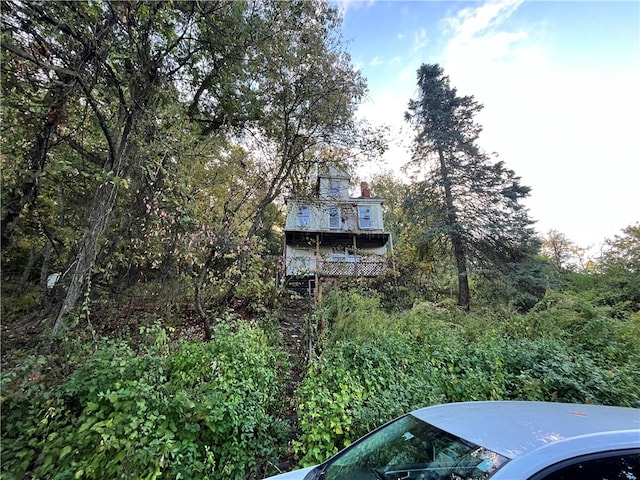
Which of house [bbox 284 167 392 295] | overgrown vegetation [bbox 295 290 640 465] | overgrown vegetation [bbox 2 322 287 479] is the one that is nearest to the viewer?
overgrown vegetation [bbox 2 322 287 479]

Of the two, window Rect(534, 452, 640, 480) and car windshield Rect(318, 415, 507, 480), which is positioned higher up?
window Rect(534, 452, 640, 480)

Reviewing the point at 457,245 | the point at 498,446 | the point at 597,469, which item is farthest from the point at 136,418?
the point at 457,245

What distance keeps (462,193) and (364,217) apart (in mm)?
5641

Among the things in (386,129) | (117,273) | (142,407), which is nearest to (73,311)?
(117,273)

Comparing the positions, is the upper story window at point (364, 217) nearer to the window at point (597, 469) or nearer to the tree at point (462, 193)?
the tree at point (462, 193)

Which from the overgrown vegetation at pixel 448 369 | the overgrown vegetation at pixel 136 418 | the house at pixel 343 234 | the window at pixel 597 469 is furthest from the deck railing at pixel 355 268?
the window at pixel 597 469

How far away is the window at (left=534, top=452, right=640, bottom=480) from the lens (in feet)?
3.32

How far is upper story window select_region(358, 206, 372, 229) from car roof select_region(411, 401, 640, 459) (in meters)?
14.5

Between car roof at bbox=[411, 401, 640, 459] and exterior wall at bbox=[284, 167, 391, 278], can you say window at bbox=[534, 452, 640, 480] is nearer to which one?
car roof at bbox=[411, 401, 640, 459]

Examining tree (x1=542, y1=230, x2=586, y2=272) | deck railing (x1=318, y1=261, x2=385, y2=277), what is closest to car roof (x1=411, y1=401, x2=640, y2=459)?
deck railing (x1=318, y1=261, x2=385, y2=277)

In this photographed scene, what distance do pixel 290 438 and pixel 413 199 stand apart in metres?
11.6

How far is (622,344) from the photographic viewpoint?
445 cm

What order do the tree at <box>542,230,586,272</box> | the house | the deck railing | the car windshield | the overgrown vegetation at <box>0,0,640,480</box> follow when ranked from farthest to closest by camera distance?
1. the tree at <box>542,230,586,272</box>
2. the house
3. the deck railing
4. the overgrown vegetation at <box>0,0,640,480</box>
5. the car windshield

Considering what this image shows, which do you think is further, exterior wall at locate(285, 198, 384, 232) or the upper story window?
the upper story window
